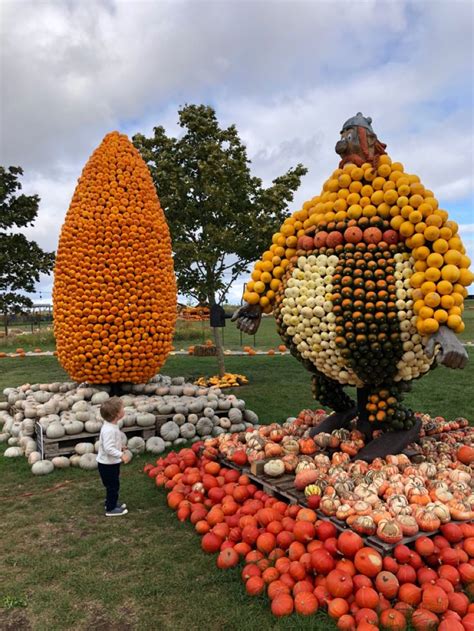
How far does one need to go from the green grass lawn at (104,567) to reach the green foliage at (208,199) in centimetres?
615

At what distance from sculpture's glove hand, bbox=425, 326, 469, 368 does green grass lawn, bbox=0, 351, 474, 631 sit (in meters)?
2.11

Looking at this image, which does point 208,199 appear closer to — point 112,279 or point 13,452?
point 112,279

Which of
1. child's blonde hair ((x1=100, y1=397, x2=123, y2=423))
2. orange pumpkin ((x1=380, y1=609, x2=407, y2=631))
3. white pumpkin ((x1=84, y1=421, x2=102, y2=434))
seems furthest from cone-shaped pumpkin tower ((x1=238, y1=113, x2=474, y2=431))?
white pumpkin ((x1=84, y1=421, x2=102, y2=434))

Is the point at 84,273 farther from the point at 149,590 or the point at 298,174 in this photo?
the point at 298,174

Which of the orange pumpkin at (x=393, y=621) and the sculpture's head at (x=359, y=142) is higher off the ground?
the sculpture's head at (x=359, y=142)

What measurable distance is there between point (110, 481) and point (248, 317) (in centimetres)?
215

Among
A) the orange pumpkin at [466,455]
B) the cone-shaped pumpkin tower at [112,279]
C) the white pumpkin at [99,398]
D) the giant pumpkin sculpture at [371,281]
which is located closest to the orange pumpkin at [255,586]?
the giant pumpkin sculpture at [371,281]

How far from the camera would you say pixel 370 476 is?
4.27 meters

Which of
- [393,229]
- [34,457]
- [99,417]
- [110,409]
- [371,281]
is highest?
[393,229]

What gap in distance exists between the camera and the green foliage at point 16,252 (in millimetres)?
14508

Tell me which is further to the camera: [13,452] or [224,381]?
[224,381]

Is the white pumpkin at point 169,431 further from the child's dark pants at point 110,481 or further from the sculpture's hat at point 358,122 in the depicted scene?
the sculpture's hat at point 358,122

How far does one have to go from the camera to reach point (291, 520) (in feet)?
12.9

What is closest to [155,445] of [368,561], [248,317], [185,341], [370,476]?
[248,317]
